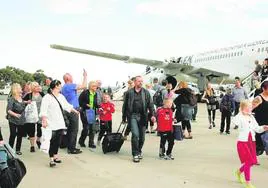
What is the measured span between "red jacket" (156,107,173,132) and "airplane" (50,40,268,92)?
19506 millimetres

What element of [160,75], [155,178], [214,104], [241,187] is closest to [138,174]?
[155,178]

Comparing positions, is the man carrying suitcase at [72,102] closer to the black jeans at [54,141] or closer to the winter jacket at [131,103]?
the winter jacket at [131,103]

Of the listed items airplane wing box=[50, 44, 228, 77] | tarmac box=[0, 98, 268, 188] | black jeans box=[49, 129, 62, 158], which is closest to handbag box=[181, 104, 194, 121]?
tarmac box=[0, 98, 268, 188]

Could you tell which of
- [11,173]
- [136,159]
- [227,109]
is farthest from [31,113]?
[227,109]

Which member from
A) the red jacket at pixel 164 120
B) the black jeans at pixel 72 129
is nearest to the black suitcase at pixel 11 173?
the red jacket at pixel 164 120

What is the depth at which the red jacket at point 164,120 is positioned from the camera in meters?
8.93

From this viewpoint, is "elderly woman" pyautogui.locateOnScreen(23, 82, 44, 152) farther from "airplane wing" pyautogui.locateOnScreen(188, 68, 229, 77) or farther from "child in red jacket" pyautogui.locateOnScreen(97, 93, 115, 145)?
"airplane wing" pyautogui.locateOnScreen(188, 68, 229, 77)

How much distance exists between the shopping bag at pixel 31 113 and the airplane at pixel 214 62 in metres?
20.1

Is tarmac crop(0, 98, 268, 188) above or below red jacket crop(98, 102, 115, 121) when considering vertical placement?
below

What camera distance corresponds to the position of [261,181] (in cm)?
694

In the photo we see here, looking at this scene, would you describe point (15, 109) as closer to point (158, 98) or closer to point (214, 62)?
point (158, 98)

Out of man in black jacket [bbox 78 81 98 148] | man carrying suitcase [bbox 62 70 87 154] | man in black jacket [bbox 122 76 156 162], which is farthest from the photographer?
man in black jacket [bbox 78 81 98 148]

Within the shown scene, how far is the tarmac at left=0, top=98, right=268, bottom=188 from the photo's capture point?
265 inches

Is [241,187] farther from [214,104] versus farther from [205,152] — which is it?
[214,104]
